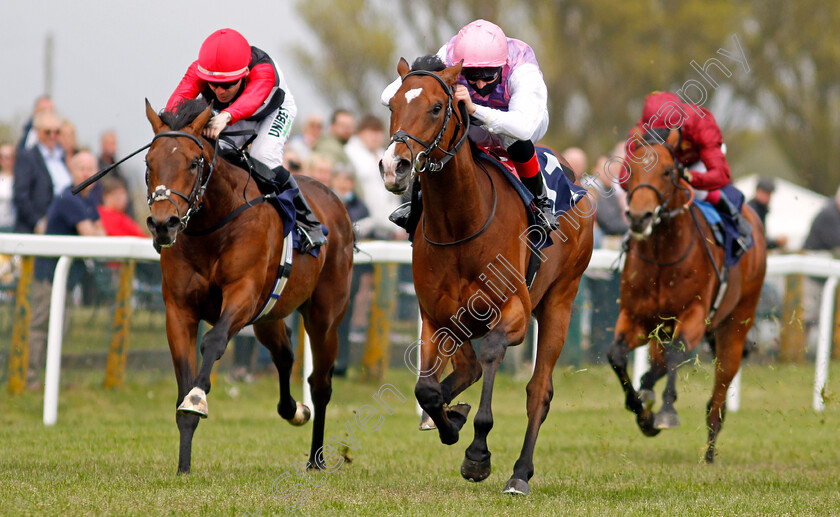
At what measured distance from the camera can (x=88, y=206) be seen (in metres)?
9.25

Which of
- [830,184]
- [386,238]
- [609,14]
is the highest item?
[609,14]

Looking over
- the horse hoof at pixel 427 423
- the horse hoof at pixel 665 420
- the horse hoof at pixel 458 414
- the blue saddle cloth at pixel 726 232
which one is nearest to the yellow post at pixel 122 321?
the horse hoof at pixel 427 423

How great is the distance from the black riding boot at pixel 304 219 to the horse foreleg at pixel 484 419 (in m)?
1.86

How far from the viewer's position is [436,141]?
4.96 metres

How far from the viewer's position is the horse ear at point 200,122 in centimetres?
588

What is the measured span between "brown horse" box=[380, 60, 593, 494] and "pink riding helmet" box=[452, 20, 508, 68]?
1.21 ft

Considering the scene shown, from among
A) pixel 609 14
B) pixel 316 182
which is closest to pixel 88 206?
pixel 316 182

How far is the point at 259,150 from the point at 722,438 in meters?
4.33

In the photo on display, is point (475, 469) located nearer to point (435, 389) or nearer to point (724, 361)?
point (435, 389)

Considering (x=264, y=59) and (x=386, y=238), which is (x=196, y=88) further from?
(x=386, y=238)

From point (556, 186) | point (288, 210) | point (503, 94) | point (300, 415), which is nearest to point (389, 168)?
point (503, 94)

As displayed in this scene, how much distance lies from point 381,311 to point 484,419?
4.56 meters

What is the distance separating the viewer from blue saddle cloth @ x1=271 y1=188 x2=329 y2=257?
6.59m

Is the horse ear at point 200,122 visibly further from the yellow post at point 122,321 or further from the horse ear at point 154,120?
the yellow post at point 122,321
